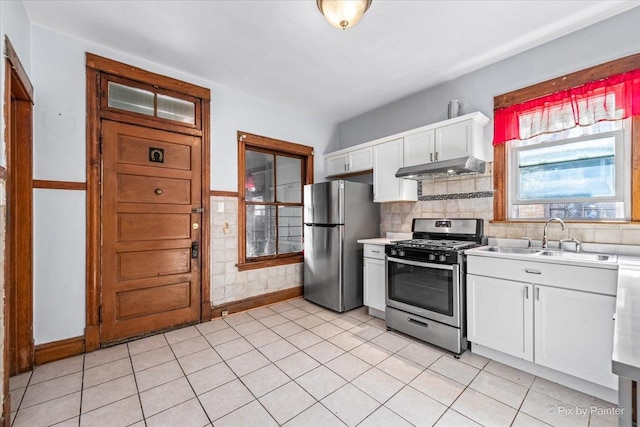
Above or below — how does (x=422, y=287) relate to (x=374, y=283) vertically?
above

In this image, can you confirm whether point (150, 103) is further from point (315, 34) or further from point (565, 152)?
point (565, 152)

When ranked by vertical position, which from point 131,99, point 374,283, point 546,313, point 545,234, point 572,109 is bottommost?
point 374,283

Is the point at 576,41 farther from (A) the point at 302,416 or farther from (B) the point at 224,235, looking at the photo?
(B) the point at 224,235

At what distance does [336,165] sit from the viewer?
426cm

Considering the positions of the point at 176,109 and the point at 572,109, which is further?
the point at 176,109

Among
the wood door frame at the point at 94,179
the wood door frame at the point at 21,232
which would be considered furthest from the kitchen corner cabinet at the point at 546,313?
the wood door frame at the point at 21,232

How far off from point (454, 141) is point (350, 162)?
150 cm

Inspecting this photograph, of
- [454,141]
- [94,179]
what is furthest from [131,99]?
[454,141]

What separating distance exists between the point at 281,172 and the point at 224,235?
1280 millimetres

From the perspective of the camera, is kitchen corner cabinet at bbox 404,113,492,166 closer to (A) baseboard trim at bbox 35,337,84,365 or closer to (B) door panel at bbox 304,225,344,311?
(B) door panel at bbox 304,225,344,311

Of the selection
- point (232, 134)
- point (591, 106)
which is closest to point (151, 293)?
point (232, 134)

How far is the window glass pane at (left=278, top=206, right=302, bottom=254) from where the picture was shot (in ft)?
13.3

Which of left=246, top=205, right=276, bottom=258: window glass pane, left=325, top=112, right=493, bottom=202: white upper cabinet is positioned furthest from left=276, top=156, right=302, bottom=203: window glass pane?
left=325, top=112, right=493, bottom=202: white upper cabinet

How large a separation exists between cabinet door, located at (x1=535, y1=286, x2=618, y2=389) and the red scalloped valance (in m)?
1.46
